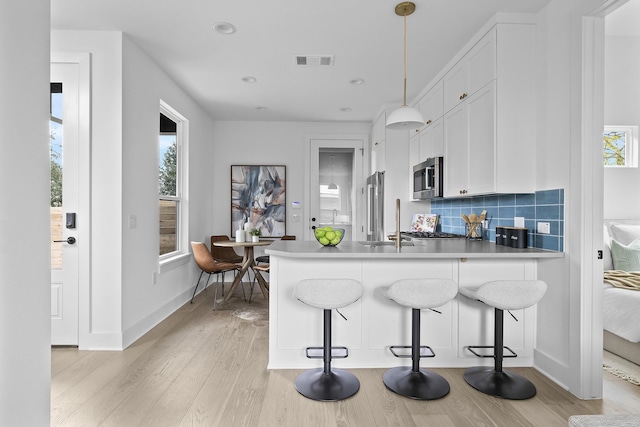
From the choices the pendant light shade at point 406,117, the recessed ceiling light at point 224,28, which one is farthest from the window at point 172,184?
the pendant light shade at point 406,117

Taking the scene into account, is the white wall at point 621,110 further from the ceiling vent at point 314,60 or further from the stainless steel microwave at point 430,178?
the ceiling vent at point 314,60

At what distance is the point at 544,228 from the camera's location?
102 inches

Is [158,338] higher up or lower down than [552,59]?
lower down

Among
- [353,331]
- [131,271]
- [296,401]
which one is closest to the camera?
[296,401]

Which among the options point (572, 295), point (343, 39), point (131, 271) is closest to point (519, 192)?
point (572, 295)

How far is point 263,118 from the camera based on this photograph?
5.70m

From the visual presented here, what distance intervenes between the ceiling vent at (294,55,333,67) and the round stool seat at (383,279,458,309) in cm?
226

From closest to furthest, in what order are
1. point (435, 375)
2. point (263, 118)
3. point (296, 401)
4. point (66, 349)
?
point (296, 401) → point (435, 375) → point (66, 349) → point (263, 118)

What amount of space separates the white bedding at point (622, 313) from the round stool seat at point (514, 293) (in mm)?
899

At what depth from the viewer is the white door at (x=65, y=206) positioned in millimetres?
3014

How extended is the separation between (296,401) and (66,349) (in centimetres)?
208

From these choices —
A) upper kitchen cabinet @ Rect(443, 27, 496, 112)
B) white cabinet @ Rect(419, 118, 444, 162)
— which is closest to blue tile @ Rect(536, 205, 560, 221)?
upper kitchen cabinet @ Rect(443, 27, 496, 112)

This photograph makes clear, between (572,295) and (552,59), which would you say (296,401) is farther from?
(552,59)

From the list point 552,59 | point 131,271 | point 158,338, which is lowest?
point 158,338
